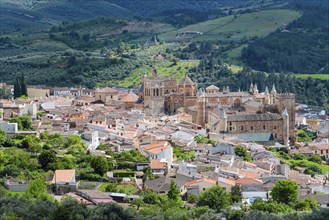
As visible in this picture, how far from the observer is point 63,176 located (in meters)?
45.9

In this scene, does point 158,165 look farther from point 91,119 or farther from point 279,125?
point 279,125

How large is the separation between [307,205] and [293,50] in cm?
7896

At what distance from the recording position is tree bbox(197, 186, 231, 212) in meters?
43.2

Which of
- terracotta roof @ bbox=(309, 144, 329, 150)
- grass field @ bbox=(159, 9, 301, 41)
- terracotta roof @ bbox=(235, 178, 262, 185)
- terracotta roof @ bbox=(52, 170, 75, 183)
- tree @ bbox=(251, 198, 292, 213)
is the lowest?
terracotta roof @ bbox=(309, 144, 329, 150)

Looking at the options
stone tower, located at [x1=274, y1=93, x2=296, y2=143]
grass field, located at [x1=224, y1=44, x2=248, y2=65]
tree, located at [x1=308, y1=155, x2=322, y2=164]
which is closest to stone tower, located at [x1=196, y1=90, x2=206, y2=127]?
stone tower, located at [x1=274, y1=93, x2=296, y2=143]

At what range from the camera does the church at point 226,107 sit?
67.6m

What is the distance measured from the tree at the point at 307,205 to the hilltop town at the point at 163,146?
33cm

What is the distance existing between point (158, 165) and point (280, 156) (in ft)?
46.5

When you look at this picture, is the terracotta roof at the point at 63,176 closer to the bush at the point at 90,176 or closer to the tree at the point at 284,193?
the bush at the point at 90,176

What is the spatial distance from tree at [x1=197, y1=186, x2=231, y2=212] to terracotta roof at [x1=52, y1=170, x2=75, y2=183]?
6.61 meters

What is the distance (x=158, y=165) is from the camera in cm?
5066

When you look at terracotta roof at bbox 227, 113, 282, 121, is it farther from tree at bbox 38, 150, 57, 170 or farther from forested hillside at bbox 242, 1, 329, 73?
forested hillside at bbox 242, 1, 329, 73

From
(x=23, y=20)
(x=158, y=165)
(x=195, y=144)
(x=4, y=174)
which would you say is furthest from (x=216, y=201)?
(x=23, y=20)

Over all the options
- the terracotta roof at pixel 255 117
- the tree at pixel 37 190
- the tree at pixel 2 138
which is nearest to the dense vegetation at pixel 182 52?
the terracotta roof at pixel 255 117
